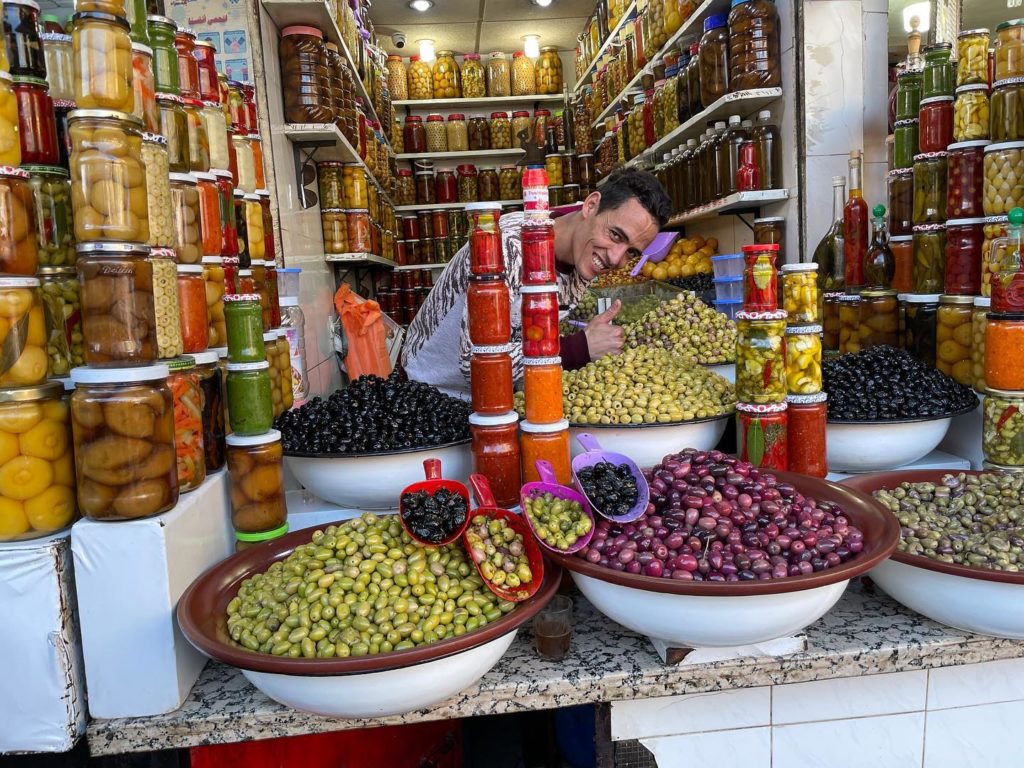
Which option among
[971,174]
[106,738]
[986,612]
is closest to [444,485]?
[106,738]

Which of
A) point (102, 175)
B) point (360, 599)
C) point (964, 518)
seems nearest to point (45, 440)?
point (102, 175)

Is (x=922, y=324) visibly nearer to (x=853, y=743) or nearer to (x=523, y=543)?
(x=853, y=743)

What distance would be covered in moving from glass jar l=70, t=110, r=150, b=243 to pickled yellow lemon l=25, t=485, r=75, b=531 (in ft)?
1.26

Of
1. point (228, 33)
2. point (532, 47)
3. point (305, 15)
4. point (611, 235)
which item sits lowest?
point (611, 235)

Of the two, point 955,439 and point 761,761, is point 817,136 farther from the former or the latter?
point 761,761

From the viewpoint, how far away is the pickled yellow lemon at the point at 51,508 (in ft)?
3.50

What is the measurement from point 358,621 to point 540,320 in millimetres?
670

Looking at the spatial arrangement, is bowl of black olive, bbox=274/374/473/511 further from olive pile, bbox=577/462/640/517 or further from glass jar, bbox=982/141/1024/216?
glass jar, bbox=982/141/1024/216

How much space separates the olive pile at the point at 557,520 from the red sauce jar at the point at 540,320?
0.31 metres

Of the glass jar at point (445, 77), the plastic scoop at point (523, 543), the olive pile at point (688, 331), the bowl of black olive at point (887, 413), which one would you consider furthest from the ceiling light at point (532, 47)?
the plastic scoop at point (523, 543)

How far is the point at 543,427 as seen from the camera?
145cm

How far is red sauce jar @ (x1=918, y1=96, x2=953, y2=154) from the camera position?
1961mm

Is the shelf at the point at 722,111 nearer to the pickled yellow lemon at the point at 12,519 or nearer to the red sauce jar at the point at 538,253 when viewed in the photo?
the red sauce jar at the point at 538,253

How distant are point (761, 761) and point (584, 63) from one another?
6.04 metres
